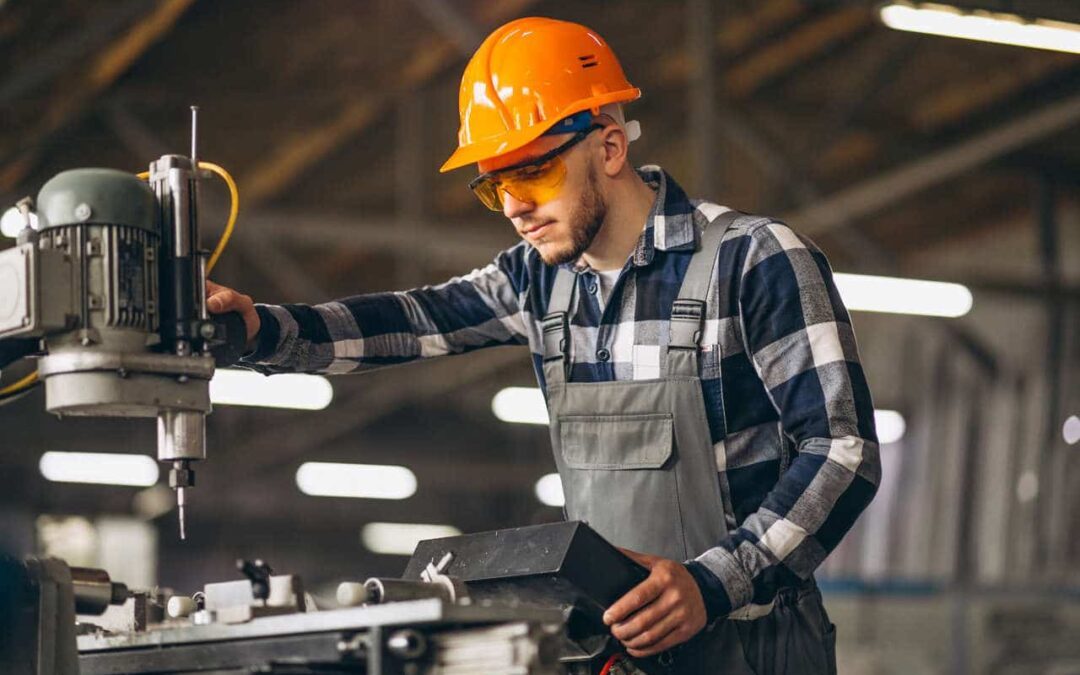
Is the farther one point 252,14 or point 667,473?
point 252,14

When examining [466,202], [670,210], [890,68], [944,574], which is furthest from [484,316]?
[944,574]

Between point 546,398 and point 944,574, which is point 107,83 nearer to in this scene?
point 546,398

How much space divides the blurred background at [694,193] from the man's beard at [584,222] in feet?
11.4

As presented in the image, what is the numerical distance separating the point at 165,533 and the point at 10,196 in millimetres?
8138

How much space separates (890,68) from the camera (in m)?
8.47

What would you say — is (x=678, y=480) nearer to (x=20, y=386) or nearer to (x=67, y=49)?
(x=20, y=386)

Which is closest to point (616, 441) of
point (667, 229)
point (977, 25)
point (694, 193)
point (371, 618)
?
point (667, 229)

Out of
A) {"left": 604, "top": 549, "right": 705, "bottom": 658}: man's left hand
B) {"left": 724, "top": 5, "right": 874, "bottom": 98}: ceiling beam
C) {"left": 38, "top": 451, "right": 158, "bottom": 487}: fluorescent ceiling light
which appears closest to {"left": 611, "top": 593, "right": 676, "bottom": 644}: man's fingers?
{"left": 604, "top": 549, "right": 705, "bottom": 658}: man's left hand

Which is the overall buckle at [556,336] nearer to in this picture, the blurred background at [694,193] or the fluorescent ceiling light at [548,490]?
the blurred background at [694,193]

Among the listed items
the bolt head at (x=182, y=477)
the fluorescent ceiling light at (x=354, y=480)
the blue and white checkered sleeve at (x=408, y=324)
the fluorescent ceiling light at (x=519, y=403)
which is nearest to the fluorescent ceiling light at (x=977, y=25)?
the blue and white checkered sleeve at (x=408, y=324)

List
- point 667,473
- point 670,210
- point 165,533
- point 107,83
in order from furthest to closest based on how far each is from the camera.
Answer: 1. point 165,533
2. point 107,83
3. point 670,210
4. point 667,473

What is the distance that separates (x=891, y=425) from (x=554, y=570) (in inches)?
474

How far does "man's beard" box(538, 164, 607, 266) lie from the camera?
2906 millimetres

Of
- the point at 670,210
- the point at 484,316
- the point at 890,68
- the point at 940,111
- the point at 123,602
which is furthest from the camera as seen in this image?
the point at 940,111
